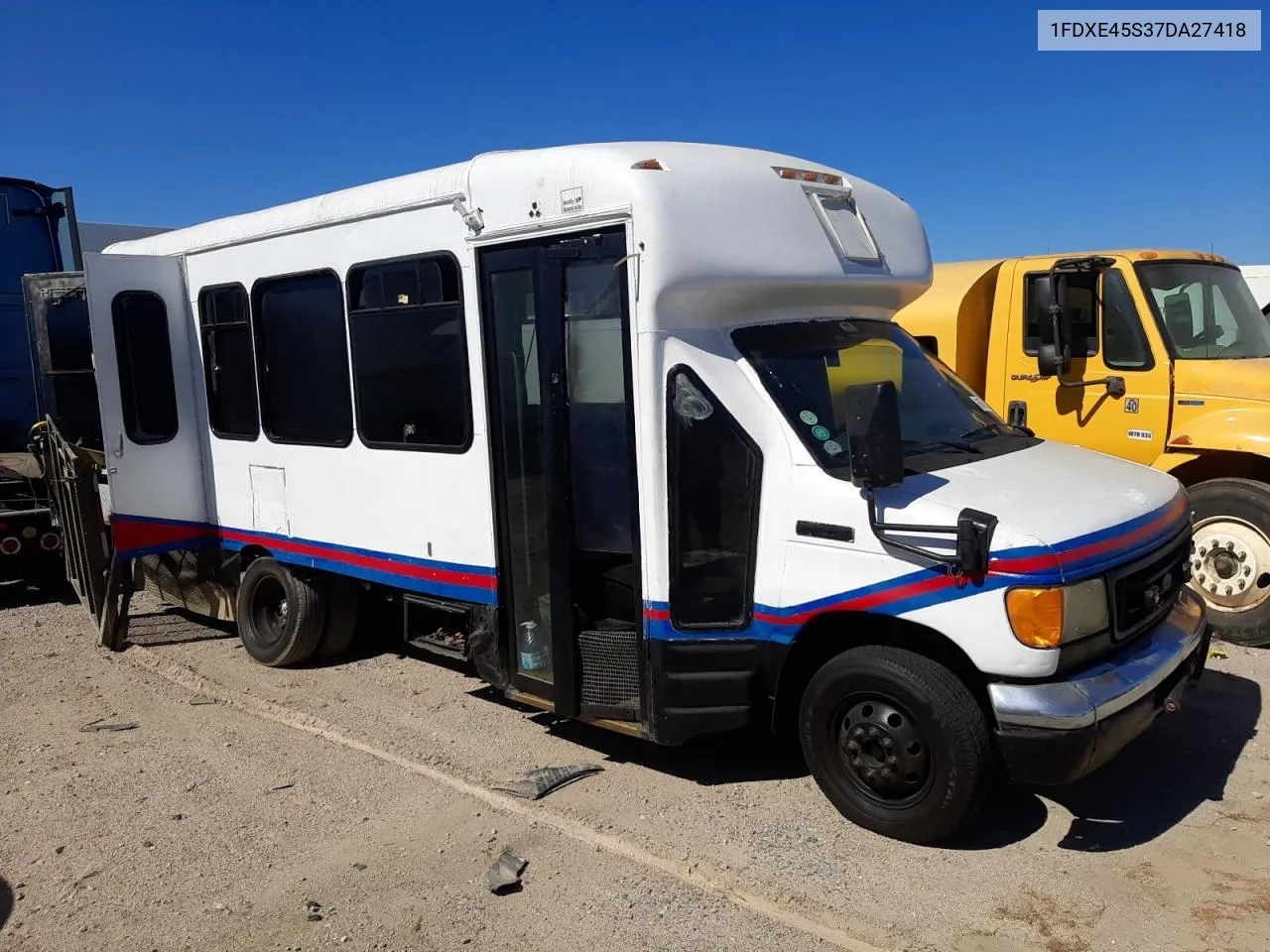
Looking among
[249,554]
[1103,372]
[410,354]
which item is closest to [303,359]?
[410,354]

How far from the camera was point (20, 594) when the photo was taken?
31.5ft

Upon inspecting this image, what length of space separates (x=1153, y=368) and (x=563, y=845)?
525 centimetres

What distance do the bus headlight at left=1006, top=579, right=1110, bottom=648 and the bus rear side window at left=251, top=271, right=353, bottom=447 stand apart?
3.93 m

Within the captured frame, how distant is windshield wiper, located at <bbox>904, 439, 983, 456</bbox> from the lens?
4.51 m

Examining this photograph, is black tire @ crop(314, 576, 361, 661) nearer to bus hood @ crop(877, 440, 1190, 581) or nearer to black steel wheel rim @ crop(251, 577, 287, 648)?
black steel wheel rim @ crop(251, 577, 287, 648)

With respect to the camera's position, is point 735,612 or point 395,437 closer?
point 735,612

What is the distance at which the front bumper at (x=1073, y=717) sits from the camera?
12.0 ft

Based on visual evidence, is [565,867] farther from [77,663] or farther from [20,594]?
[20,594]

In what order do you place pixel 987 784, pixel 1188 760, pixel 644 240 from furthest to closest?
pixel 1188 760 < pixel 644 240 < pixel 987 784

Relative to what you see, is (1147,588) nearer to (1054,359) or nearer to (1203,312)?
(1054,359)

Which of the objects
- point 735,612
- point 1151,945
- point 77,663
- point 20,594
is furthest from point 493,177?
point 20,594

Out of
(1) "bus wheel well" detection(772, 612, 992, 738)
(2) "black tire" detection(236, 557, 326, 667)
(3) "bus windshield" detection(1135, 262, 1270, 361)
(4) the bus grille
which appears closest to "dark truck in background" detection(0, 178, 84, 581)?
(2) "black tire" detection(236, 557, 326, 667)

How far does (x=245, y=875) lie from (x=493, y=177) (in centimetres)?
332

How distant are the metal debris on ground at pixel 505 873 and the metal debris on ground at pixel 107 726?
2913 millimetres
